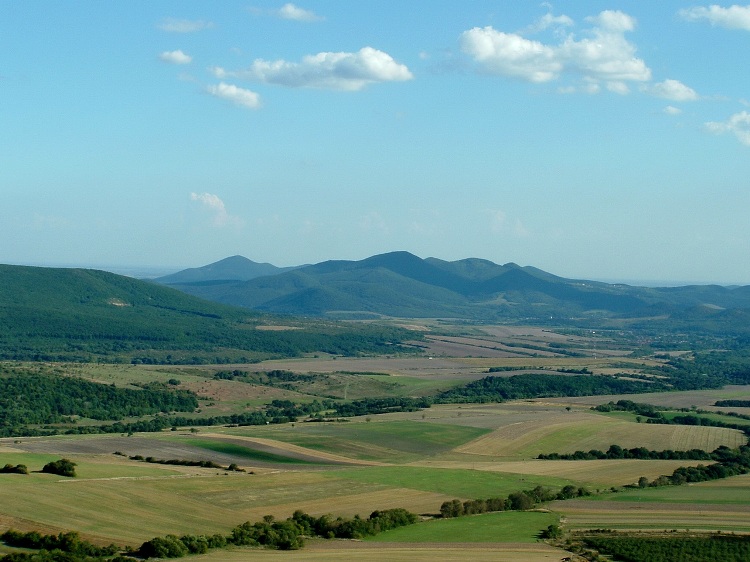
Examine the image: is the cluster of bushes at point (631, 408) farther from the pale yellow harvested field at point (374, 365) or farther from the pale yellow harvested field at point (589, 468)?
the pale yellow harvested field at point (374, 365)

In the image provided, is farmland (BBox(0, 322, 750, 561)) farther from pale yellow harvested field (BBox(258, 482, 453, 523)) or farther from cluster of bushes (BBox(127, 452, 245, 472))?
cluster of bushes (BBox(127, 452, 245, 472))

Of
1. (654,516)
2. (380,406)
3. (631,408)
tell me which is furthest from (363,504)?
(631,408)

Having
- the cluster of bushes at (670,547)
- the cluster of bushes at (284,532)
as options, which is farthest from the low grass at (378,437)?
the cluster of bushes at (670,547)

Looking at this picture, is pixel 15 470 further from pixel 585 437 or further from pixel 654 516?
pixel 585 437

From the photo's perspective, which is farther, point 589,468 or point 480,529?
point 589,468

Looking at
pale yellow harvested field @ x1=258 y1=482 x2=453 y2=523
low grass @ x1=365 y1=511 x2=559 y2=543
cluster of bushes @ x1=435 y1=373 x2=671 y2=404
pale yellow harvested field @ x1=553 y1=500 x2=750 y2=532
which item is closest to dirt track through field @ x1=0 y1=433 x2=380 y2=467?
pale yellow harvested field @ x1=258 y1=482 x2=453 y2=523

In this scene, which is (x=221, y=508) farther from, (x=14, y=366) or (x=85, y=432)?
(x=14, y=366)
